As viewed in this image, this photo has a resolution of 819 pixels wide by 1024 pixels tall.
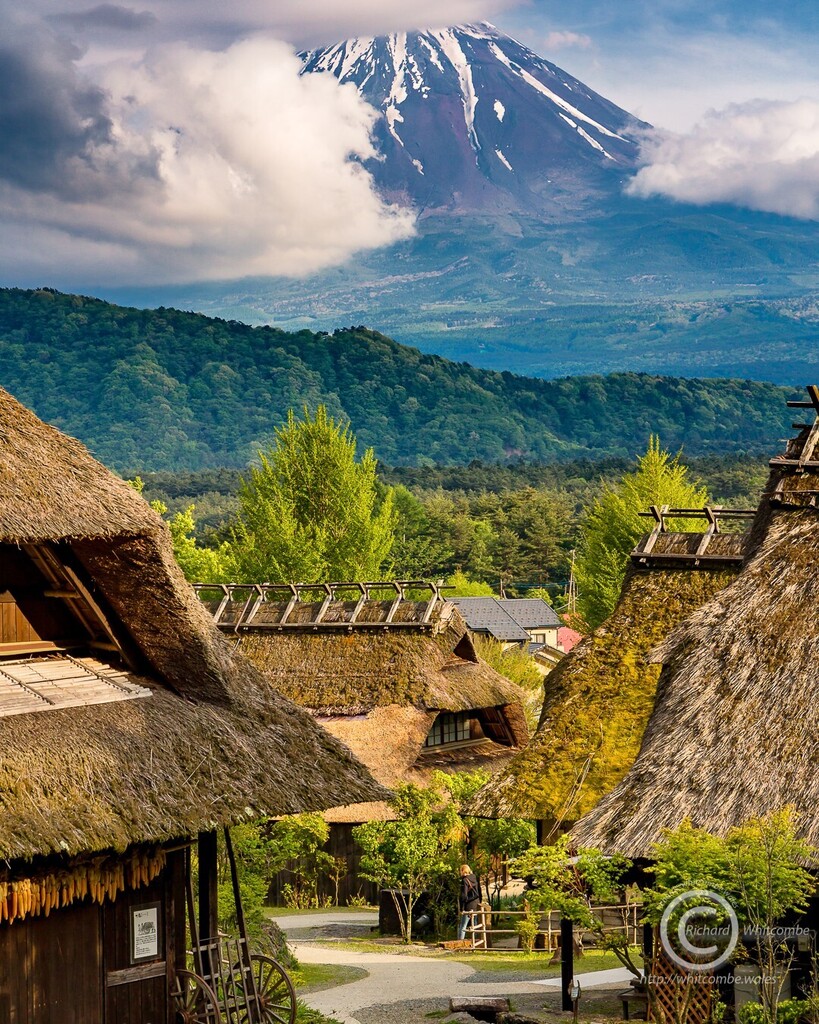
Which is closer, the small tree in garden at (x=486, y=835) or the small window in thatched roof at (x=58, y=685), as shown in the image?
the small window in thatched roof at (x=58, y=685)

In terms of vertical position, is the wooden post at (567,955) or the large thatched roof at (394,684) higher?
the large thatched roof at (394,684)

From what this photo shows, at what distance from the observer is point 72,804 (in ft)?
38.8

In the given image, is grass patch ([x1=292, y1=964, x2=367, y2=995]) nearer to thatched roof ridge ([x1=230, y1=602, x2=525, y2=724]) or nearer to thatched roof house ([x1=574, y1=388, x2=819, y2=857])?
thatched roof house ([x1=574, y1=388, x2=819, y2=857])

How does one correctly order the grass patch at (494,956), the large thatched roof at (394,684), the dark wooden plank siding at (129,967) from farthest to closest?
the large thatched roof at (394,684) → the grass patch at (494,956) → the dark wooden plank siding at (129,967)

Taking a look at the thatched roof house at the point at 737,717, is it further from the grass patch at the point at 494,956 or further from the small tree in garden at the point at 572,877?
the grass patch at the point at 494,956

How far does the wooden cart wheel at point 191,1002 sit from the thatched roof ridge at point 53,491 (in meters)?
4.39

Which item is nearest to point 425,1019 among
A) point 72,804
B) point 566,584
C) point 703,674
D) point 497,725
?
point 703,674

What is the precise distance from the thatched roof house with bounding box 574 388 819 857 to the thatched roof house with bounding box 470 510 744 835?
167 inches

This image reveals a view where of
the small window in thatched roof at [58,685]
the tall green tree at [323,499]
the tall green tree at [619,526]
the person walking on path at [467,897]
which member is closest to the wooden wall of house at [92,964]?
the small window in thatched roof at [58,685]

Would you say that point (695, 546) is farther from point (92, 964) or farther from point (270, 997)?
point (92, 964)

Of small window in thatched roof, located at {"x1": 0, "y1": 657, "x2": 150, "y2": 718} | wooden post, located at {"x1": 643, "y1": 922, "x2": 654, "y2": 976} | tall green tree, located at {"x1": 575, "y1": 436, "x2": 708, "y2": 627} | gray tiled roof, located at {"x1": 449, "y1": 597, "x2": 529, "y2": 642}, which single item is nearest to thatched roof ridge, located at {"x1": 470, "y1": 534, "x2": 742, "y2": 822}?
wooden post, located at {"x1": 643, "y1": 922, "x2": 654, "y2": 976}

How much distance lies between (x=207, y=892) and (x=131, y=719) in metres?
2.55

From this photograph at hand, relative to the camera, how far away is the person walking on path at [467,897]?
2242cm

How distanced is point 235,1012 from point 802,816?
567 centimetres
